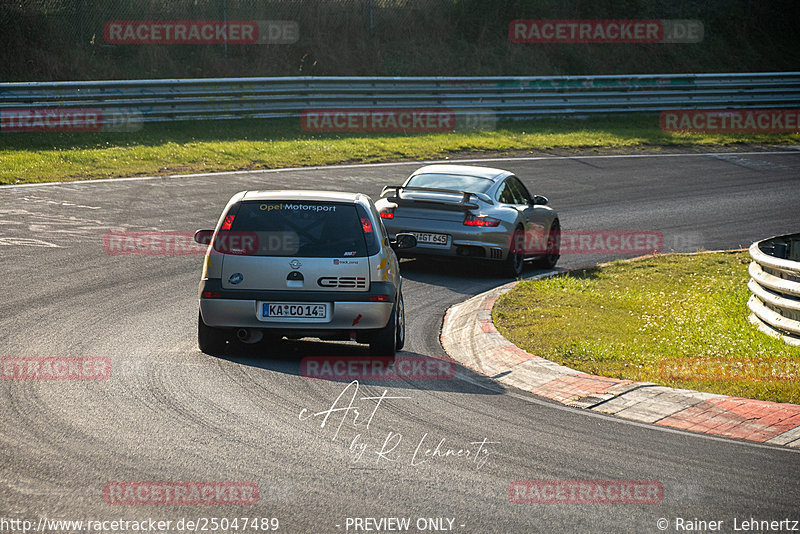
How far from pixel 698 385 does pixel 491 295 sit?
4.47m

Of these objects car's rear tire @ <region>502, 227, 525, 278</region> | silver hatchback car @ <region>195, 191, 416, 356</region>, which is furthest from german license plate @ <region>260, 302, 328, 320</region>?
car's rear tire @ <region>502, 227, 525, 278</region>

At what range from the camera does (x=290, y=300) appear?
870 cm

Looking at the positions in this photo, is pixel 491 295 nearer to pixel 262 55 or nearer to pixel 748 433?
pixel 748 433

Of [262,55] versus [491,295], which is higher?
[262,55]

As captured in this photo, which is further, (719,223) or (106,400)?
(719,223)

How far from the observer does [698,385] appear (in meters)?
8.25

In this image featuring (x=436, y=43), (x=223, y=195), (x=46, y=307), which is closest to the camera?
(x=46, y=307)

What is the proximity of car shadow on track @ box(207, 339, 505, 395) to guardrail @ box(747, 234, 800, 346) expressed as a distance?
3332mm

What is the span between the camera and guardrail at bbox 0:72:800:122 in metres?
23.1

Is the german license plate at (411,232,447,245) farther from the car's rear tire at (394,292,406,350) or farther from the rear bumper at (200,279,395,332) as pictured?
the rear bumper at (200,279,395,332)

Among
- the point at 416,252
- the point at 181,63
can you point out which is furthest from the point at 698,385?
the point at 181,63

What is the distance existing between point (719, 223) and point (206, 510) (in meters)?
15.5

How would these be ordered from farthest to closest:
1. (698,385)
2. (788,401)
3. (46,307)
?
(46,307) < (698,385) < (788,401)

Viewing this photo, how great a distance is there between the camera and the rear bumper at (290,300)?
8.70 meters
